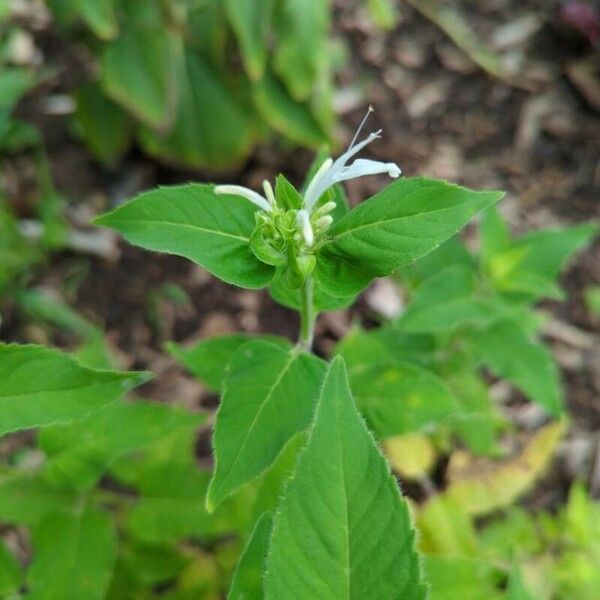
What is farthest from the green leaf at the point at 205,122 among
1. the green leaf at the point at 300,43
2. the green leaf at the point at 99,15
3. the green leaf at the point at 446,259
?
the green leaf at the point at 446,259

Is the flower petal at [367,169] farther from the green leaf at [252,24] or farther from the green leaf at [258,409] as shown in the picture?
the green leaf at [252,24]

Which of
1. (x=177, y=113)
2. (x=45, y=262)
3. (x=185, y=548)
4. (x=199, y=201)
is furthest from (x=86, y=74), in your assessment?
(x=199, y=201)

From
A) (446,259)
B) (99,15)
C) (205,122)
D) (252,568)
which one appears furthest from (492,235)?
(99,15)

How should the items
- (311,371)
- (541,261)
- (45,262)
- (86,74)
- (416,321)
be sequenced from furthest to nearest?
1. (86,74)
2. (45,262)
3. (541,261)
4. (416,321)
5. (311,371)

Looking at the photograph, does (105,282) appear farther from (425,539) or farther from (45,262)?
(425,539)

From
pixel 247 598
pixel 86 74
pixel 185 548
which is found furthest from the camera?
pixel 86 74

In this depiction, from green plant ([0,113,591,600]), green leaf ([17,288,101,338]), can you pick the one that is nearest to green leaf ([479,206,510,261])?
green plant ([0,113,591,600])
